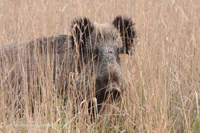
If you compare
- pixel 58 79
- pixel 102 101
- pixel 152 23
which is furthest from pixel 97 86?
pixel 152 23

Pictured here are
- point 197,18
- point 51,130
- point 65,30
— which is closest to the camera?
point 51,130

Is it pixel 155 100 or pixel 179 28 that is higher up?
pixel 179 28

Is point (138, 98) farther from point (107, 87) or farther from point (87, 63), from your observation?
point (87, 63)

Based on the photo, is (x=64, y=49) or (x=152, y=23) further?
(x=152, y=23)

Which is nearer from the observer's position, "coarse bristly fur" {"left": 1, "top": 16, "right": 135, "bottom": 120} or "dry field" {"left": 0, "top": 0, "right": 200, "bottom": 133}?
"dry field" {"left": 0, "top": 0, "right": 200, "bottom": 133}

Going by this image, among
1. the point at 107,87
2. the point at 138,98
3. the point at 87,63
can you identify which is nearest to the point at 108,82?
the point at 107,87

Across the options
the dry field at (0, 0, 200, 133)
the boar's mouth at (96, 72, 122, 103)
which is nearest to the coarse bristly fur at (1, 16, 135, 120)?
the boar's mouth at (96, 72, 122, 103)

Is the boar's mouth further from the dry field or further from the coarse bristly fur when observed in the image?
the dry field

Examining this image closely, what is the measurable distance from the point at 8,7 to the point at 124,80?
4111mm

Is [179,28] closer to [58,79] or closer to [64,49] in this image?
[64,49]

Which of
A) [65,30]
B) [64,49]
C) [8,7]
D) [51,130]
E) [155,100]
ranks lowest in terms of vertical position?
[51,130]

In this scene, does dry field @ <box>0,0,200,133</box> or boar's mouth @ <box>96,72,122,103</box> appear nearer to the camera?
dry field @ <box>0,0,200,133</box>

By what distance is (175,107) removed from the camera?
9.53ft

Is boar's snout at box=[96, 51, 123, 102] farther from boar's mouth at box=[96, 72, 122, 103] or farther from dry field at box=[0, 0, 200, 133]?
dry field at box=[0, 0, 200, 133]
